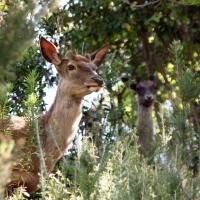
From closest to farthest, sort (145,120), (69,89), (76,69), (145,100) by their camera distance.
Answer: (69,89) < (76,69) < (145,120) < (145,100)

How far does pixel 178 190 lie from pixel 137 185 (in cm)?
26

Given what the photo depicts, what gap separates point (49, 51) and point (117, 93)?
3175mm

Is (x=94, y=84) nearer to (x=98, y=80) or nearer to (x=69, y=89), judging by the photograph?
(x=98, y=80)

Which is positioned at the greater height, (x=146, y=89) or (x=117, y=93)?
(x=146, y=89)

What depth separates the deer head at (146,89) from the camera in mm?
13609

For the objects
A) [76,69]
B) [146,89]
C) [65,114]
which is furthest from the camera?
[146,89]

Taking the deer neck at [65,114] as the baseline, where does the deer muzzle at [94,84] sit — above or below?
above

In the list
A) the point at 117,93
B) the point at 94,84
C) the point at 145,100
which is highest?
the point at 145,100

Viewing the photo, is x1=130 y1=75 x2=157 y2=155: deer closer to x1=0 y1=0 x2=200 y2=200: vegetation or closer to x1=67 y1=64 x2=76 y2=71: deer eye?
x1=0 y1=0 x2=200 y2=200: vegetation

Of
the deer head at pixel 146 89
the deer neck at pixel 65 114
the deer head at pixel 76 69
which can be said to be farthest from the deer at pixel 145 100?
the deer neck at pixel 65 114

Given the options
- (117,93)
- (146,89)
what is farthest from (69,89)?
(146,89)

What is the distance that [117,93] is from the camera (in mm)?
11570

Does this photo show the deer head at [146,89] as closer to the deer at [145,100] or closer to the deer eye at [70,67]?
the deer at [145,100]

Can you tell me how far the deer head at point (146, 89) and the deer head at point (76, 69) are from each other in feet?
15.6
